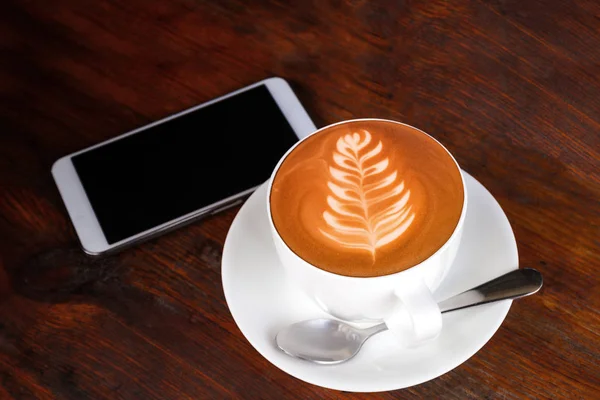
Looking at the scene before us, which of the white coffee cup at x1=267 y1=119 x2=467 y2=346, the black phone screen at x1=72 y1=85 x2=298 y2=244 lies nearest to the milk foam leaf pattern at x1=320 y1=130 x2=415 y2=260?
the white coffee cup at x1=267 y1=119 x2=467 y2=346

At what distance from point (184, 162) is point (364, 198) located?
248 millimetres

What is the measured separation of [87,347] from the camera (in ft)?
2.11

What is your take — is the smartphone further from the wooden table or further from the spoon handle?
the spoon handle

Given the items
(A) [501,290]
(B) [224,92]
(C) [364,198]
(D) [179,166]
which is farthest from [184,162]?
(A) [501,290]

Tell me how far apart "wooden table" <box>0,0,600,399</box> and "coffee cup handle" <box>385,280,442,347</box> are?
80 millimetres

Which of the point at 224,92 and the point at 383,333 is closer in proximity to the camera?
the point at 383,333

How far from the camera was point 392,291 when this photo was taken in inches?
21.5

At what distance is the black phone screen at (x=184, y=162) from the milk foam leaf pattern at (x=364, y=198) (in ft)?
0.47

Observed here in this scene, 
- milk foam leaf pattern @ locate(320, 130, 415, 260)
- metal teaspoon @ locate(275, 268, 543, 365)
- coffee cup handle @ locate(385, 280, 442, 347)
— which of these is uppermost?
milk foam leaf pattern @ locate(320, 130, 415, 260)

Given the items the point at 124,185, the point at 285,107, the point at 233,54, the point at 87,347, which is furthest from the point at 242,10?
the point at 87,347

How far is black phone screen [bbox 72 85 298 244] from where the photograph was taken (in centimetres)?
72

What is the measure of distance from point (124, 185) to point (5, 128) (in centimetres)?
18

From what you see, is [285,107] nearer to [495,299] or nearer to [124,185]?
[124,185]

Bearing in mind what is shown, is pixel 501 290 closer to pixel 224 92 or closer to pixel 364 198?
pixel 364 198
